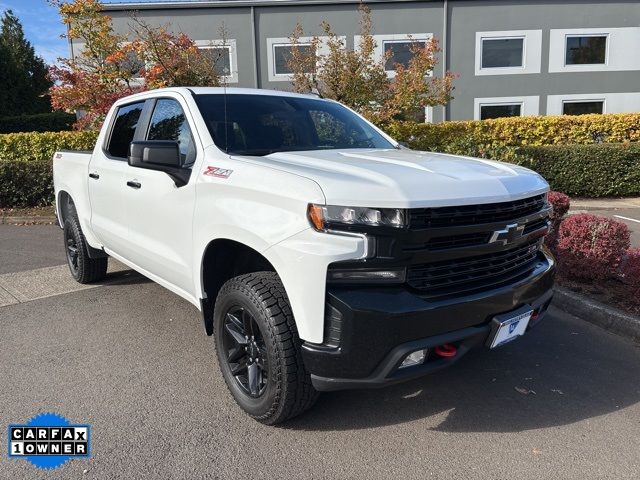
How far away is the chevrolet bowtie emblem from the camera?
2.65 metres

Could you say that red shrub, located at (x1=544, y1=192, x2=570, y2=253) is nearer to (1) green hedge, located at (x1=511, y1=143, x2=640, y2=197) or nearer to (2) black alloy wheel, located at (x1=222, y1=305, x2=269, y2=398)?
(2) black alloy wheel, located at (x1=222, y1=305, x2=269, y2=398)

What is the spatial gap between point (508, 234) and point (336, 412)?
1.43 metres

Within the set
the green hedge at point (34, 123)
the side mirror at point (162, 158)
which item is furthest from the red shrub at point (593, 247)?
the green hedge at point (34, 123)

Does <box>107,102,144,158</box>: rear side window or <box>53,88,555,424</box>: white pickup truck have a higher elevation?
<box>107,102,144,158</box>: rear side window

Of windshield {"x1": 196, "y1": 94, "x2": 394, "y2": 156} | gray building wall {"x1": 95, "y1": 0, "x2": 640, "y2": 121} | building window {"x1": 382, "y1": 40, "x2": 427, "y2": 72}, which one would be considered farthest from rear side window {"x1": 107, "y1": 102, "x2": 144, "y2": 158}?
Answer: building window {"x1": 382, "y1": 40, "x2": 427, "y2": 72}

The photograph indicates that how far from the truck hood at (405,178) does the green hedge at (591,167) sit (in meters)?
8.76

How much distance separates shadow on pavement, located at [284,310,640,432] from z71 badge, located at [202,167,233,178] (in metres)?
1.47

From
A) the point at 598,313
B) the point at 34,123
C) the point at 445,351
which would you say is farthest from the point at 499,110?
the point at 34,123

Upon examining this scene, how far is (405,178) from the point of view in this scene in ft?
8.25

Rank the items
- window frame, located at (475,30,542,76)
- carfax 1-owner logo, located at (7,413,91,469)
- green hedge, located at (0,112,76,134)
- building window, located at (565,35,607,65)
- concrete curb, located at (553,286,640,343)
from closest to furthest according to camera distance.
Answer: carfax 1-owner logo, located at (7,413,91,469)
concrete curb, located at (553,286,640,343)
window frame, located at (475,30,542,76)
building window, located at (565,35,607,65)
green hedge, located at (0,112,76,134)

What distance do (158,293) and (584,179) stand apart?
9.64 m

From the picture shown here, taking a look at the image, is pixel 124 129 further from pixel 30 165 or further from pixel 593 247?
pixel 30 165

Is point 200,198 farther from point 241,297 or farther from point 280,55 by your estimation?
point 280,55

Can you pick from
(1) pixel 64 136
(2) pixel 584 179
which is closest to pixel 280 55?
(1) pixel 64 136
